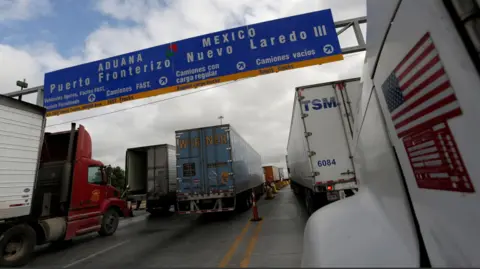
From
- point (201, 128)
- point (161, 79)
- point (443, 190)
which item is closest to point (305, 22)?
point (161, 79)

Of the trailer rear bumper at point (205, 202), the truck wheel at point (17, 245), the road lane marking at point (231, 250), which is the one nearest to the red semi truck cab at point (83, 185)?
the truck wheel at point (17, 245)

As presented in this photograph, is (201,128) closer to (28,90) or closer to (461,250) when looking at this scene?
(28,90)

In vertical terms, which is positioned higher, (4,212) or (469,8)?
(469,8)

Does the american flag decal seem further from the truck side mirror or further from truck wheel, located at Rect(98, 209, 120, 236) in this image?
truck wheel, located at Rect(98, 209, 120, 236)

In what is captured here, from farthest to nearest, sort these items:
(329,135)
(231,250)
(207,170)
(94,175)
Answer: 1. (207,170)
2. (94,175)
3. (329,135)
4. (231,250)

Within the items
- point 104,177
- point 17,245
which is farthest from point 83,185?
point 17,245

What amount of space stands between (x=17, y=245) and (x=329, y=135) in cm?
836

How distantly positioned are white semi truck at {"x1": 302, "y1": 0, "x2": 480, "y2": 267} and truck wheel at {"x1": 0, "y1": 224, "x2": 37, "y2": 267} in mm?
7270

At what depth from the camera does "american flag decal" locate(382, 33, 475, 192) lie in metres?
1.09

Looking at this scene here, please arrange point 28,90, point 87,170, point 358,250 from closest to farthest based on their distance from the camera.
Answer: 1. point 358,250
2. point 87,170
3. point 28,90

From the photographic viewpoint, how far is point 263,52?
23.3ft

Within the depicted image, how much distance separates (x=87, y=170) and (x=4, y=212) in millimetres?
2812

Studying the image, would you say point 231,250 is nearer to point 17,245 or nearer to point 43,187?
point 17,245

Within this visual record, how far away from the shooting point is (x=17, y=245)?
598 centimetres
